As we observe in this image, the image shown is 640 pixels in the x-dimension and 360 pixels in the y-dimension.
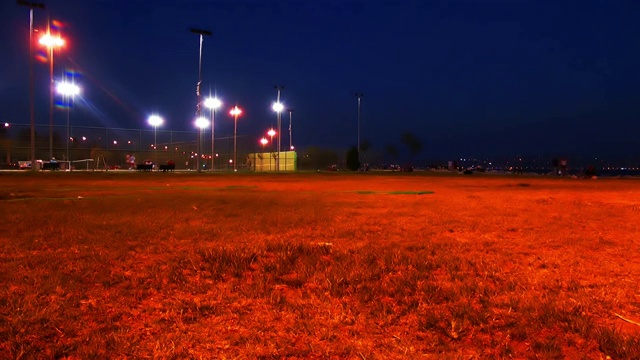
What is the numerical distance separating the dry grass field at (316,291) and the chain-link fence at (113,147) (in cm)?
4683

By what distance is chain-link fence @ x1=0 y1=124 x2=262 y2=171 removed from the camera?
56750 millimetres

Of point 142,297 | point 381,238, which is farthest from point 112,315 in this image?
point 381,238

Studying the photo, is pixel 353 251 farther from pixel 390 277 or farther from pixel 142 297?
pixel 142 297

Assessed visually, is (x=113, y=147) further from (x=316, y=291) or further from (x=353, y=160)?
(x=316, y=291)

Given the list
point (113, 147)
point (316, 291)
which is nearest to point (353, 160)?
point (113, 147)

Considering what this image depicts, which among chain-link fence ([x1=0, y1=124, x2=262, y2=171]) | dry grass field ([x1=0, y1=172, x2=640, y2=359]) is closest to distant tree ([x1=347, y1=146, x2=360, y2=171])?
chain-link fence ([x1=0, y1=124, x2=262, y2=171])

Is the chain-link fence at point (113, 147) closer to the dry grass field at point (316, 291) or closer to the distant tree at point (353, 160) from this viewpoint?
the distant tree at point (353, 160)

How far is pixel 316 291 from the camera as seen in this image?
15.8 feet

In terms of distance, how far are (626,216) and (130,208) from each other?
12.9m

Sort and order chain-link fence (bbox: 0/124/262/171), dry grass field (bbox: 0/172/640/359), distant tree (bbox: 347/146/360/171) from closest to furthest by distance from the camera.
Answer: dry grass field (bbox: 0/172/640/359) → chain-link fence (bbox: 0/124/262/171) → distant tree (bbox: 347/146/360/171)

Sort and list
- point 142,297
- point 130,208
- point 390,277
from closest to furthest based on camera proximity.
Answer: point 142,297, point 390,277, point 130,208

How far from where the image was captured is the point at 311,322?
12.9 feet

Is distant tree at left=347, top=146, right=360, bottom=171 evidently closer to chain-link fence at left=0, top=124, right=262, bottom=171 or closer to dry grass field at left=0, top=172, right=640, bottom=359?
chain-link fence at left=0, top=124, right=262, bottom=171

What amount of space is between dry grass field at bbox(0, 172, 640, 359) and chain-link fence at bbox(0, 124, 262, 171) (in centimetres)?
4683
